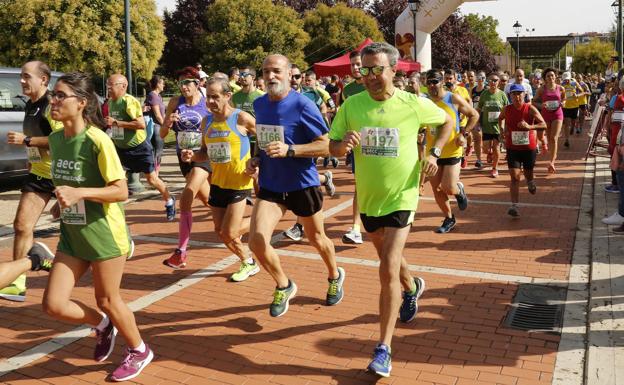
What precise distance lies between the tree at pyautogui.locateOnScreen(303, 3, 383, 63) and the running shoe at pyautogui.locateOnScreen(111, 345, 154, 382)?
42504 millimetres

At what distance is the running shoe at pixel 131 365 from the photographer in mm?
4004

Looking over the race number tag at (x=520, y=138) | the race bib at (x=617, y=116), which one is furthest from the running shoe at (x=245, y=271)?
the race bib at (x=617, y=116)

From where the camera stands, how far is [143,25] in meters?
25.7

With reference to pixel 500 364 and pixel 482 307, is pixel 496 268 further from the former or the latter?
pixel 500 364

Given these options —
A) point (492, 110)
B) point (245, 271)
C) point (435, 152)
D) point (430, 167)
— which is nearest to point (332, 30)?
point (492, 110)

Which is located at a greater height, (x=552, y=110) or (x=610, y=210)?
(x=552, y=110)

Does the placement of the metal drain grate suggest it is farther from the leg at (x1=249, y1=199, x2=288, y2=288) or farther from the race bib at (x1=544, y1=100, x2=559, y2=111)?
the race bib at (x1=544, y1=100, x2=559, y2=111)

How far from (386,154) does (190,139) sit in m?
3.77

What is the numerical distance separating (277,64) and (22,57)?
21086 mm

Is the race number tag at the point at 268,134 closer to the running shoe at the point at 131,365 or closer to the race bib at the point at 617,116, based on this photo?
the running shoe at the point at 131,365

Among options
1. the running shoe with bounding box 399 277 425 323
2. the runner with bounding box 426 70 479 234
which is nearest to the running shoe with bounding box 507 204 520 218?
the runner with bounding box 426 70 479 234

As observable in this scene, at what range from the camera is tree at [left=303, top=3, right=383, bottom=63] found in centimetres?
4528

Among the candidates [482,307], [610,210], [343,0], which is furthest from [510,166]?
[343,0]

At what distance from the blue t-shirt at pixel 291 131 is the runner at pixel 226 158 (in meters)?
0.89
